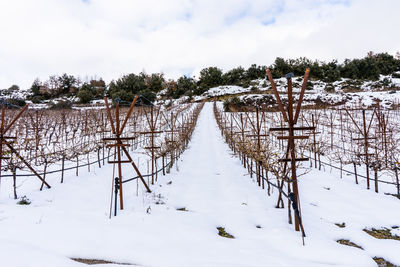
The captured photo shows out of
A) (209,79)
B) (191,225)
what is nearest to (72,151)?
(191,225)

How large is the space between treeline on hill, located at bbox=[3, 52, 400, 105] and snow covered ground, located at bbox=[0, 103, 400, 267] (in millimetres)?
26586

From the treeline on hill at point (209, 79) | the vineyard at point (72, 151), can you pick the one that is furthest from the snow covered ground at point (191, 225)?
the treeline on hill at point (209, 79)

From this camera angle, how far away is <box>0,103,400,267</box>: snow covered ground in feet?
8.07

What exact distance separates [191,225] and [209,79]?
2008 inches

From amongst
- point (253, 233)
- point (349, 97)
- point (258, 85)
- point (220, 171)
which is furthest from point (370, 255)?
point (258, 85)

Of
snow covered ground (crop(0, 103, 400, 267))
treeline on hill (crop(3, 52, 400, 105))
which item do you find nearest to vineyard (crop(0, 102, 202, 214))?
snow covered ground (crop(0, 103, 400, 267))

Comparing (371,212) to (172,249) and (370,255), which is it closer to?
(370,255)

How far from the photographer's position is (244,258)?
2459 millimetres

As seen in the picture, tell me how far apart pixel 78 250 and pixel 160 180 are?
11.6 ft

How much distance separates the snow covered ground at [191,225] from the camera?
2.46 metres

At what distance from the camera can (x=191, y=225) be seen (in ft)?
11.1

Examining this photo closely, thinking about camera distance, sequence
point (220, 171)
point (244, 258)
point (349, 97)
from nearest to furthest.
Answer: point (244, 258)
point (220, 171)
point (349, 97)

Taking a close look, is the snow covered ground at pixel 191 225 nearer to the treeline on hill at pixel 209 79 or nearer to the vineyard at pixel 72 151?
the vineyard at pixel 72 151

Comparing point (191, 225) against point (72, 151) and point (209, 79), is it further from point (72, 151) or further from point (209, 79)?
point (209, 79)
